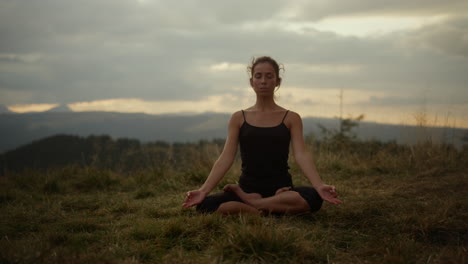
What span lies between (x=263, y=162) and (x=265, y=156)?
0.23ft

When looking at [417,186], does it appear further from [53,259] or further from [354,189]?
[53,259]

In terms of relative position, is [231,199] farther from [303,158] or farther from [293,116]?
[293,116]

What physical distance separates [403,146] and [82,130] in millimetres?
106595

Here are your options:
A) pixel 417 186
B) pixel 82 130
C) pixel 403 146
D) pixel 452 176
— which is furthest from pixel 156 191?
pixel 82 130

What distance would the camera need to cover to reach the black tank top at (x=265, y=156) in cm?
361

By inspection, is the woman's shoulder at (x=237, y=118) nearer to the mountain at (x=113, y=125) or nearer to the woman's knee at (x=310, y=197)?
the woman's knee at (x=310, y=197)

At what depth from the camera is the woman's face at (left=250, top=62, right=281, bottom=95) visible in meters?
3.61

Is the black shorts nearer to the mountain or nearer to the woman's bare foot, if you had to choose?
the woman's bare foot

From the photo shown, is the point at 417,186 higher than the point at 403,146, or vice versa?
the point at 403,146

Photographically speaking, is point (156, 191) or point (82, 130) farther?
point (82, 130)

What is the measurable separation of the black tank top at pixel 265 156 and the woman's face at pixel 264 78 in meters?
0.35

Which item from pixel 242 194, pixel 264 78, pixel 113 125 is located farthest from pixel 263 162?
pixel 113 125

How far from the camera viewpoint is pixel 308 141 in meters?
8.88

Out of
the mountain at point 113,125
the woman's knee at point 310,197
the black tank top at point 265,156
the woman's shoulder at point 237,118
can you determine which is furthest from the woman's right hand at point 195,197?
the mountain at point 113,125
